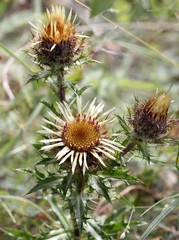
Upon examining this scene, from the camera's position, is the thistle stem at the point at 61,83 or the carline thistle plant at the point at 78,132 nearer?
the carline thistle plant at the point at 78,132

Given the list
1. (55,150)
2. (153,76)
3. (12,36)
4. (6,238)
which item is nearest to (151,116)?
(55,150)

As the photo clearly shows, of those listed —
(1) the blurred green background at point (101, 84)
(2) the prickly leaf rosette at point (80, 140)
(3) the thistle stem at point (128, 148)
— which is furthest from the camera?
(1) the blurred green background at point (101, 84)

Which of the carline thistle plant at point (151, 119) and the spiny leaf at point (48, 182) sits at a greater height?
the carline thistle plant at point (151, 119)

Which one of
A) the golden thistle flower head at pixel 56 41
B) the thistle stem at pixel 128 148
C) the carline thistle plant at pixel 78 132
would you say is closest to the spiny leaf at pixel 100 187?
the carline thistle plant at pixel 78 132

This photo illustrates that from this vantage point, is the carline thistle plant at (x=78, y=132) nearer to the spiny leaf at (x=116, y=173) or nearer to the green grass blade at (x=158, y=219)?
the spiny leaf at (x=116, y=173)

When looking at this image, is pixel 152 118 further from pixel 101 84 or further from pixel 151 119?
pixel 101 84

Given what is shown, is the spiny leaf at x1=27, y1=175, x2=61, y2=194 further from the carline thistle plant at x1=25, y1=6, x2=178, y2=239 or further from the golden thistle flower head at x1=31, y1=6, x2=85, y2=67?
the golden thistle flower head at x1=31, y1=6, x2=85, y2=67

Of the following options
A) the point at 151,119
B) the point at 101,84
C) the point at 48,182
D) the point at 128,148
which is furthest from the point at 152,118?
the point at 101,84

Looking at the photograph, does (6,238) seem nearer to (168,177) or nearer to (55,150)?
(55,150)
